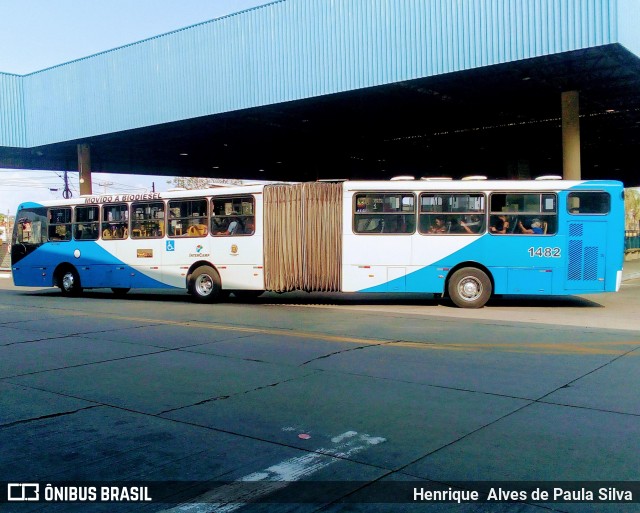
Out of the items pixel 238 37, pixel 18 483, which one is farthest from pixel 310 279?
pixel 18 483

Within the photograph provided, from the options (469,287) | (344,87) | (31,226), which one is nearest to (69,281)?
(31,226)

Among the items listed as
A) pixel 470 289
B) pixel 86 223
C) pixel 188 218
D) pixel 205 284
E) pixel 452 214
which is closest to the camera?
pixel 470 289

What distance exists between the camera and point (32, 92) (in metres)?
27.9

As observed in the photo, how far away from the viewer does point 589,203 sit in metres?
15.4

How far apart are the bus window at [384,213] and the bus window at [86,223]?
26.9 ft

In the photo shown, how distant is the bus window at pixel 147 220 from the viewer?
60.3 ft

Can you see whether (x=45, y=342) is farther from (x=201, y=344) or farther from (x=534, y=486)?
(x=534, y=486)

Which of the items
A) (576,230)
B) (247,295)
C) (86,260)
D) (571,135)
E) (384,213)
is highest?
(571,135)

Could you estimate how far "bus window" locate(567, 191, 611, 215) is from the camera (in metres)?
15.3

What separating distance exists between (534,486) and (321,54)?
17.8 m

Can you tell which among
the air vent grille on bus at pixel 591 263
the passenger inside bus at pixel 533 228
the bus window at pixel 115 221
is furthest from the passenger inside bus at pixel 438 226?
the bus window at pixel 115 221

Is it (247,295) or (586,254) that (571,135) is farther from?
(247,295)

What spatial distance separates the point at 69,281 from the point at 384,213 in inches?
408

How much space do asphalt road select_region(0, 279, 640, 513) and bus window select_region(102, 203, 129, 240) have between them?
6.71 m
